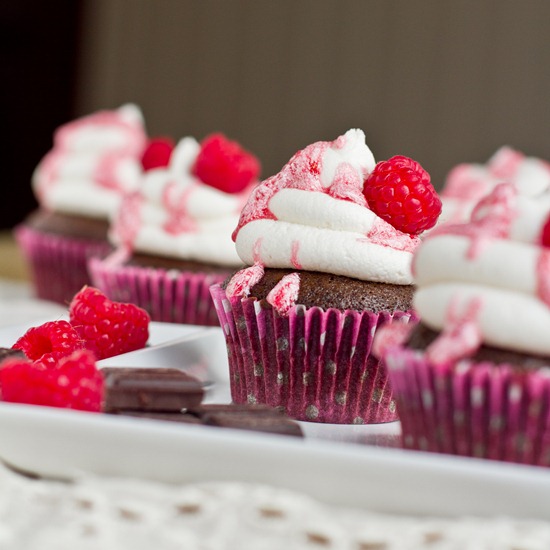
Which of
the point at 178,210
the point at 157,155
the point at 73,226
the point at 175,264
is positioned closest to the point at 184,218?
the point at 178,210

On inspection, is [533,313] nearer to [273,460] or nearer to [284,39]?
[273,460]

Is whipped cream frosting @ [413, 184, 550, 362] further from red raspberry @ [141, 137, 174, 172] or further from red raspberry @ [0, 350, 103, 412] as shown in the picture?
red raspberry @ [141, 137, 174, 172]

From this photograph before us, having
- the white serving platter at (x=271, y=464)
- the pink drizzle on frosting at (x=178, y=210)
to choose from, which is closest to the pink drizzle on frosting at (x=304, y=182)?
the white serving platter at (x=271, y=464)

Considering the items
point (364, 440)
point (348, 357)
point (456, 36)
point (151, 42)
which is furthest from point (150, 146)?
point (151, 42)

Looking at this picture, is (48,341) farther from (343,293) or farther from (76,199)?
(76,199)

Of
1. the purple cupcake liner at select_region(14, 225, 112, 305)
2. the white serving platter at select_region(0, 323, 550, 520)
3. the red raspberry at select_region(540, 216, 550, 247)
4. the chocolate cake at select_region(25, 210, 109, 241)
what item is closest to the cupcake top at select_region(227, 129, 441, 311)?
the red raspberry at select_region(540, 216, 550, 247)
